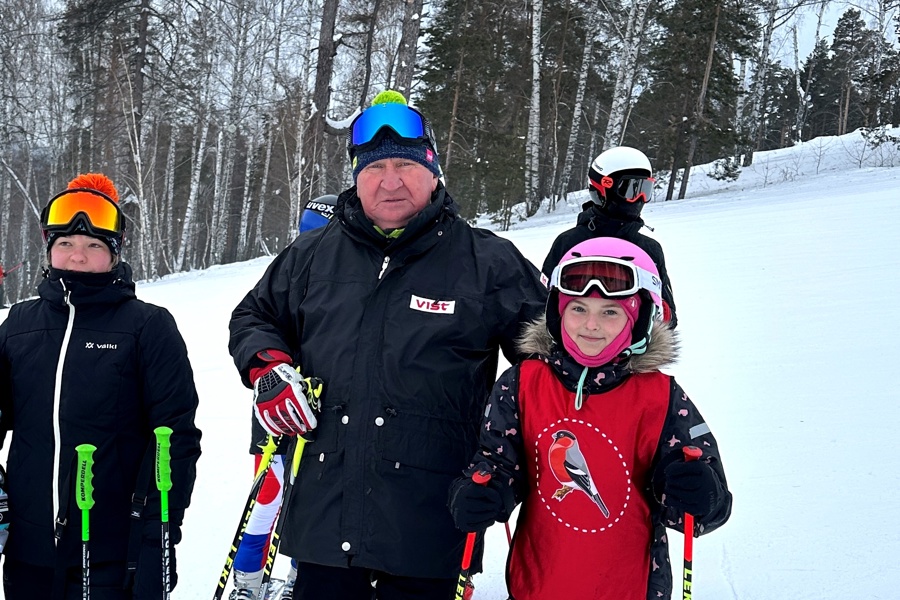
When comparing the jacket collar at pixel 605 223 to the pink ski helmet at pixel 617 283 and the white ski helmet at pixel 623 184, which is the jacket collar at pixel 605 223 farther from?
the pink ski helmet at pixel 617 283

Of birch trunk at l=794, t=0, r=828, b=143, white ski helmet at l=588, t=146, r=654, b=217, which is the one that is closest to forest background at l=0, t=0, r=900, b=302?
birch trunk at l=794, t=0, r=828, b=143

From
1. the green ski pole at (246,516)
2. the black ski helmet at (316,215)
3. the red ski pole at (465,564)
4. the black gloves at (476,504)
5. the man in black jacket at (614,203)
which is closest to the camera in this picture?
the black gloves at (476,504)

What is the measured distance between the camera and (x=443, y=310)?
210 cm

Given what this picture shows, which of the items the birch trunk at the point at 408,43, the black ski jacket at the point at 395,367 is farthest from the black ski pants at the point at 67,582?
the birch trunk at the point at 408,43

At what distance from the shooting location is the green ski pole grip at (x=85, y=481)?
227 cm

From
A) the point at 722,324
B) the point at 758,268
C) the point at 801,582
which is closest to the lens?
the point at 801,582

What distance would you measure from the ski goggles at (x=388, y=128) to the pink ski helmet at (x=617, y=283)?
2.13 ft

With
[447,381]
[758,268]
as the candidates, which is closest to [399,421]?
[447,381]

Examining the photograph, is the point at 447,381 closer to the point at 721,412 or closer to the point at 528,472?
the point at 528,472

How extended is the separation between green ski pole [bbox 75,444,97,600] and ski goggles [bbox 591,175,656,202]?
254cm

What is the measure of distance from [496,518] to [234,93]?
20.8m

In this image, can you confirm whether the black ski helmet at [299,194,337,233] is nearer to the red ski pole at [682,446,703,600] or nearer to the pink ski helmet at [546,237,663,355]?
the pink ski helmet at [546,237,663,355]

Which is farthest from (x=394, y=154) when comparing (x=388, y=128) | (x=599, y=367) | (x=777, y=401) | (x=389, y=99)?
(x=777, y=401)

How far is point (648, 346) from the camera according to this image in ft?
6.59
